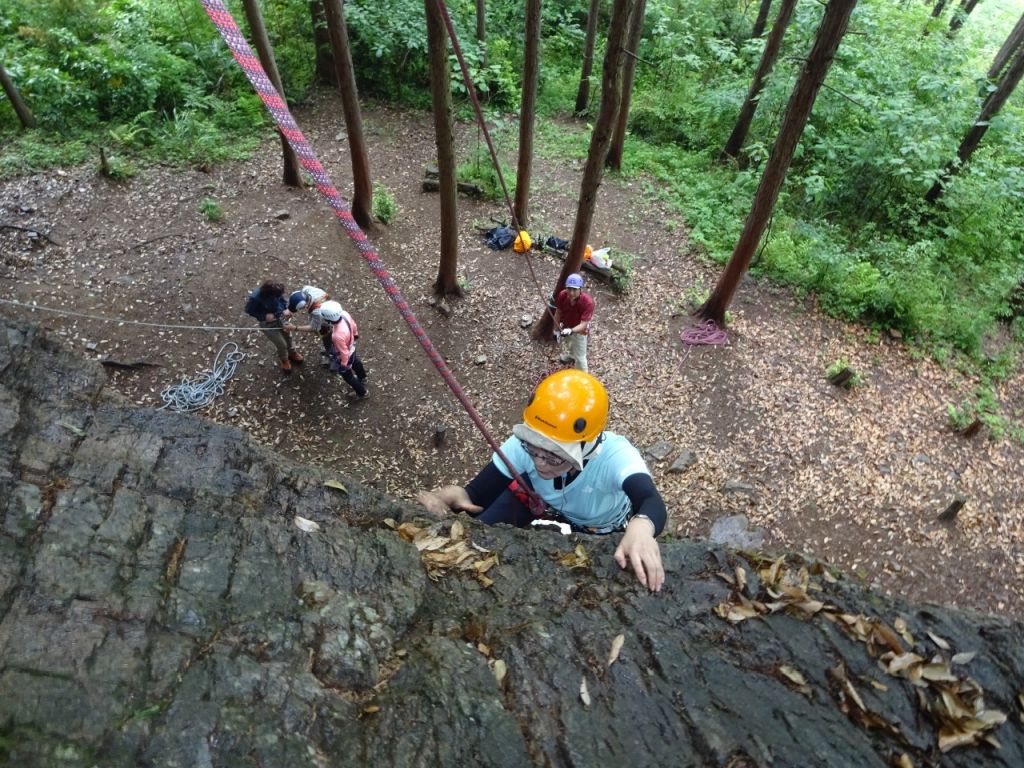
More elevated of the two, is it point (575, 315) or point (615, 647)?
point (615, 647)

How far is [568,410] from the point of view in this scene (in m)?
3.20

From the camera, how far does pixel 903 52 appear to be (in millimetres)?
13867

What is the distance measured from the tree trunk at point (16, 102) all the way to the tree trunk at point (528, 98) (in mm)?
8506

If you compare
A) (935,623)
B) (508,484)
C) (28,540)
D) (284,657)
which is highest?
(28,540)

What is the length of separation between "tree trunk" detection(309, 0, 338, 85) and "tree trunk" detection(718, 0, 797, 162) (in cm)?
904

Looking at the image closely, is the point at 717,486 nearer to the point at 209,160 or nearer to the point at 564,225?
the point at 564,225

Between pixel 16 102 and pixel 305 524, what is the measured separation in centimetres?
1185

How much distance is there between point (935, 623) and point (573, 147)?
13076 millimetres

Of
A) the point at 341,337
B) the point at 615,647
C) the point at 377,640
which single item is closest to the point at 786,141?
the point at 341,337

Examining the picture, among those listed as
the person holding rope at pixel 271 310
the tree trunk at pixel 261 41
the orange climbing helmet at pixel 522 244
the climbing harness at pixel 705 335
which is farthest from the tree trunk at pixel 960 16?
the person holding rope at pixel 271 310

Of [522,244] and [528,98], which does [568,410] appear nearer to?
[522,244]

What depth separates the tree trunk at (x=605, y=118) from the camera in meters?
5.97

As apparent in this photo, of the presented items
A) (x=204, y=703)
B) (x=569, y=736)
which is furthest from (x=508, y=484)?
(x=204, y=703)

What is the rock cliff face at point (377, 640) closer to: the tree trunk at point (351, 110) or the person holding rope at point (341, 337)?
the person holding rope at point (341, 337)
